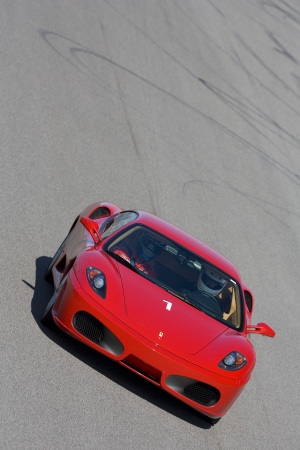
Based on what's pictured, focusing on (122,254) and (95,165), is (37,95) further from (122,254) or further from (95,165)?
(122,254)

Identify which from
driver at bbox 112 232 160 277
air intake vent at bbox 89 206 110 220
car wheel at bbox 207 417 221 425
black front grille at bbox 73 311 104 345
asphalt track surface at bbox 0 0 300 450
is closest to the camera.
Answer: asphalt track surface at bbox 0 0 300 450

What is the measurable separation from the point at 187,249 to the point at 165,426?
186 centimetres

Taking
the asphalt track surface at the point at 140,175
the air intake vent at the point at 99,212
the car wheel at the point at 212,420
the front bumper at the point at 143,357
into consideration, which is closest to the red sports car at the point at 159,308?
the front bumper at the point at 143,357

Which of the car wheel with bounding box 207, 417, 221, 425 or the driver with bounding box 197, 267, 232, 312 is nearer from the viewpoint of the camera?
the car wheel with bounding box 207, 417, 221, 425

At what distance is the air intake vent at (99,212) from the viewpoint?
8.11 metres

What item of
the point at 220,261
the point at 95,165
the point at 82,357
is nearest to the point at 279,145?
the point at 95,165

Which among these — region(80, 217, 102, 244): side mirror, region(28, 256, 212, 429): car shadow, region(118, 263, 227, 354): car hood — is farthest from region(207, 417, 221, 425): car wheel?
region(80, 217, 102, 244): side mirror

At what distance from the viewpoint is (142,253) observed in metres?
7.05

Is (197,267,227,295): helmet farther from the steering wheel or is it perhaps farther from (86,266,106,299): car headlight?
(86,266,106,299): car headlight

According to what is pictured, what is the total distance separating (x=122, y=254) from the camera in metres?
6.92

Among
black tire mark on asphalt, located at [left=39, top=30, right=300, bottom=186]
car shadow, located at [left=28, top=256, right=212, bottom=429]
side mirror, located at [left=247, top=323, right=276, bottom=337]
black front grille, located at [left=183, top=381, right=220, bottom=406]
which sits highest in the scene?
side mirror, located at [left=247, top=323, right=276, bottom=337]

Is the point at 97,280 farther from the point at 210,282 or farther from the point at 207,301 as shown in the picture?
the point at 210,282

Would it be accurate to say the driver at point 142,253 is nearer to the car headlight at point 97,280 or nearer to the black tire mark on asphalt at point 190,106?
the car headlight at point 97,280

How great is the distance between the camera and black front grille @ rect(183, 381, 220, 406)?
6.06 m
